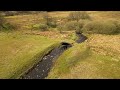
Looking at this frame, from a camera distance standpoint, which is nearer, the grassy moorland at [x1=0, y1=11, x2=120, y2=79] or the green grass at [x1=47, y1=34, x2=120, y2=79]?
the green grass at [x1=47, y1=34, x2=120, y2=79]

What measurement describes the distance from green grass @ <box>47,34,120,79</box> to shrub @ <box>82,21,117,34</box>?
8.58 meters

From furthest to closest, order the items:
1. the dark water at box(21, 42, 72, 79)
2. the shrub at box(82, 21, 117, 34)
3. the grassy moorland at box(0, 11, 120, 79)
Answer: the shrub at box(82, 21, 117, 34) < the grassy moorland at box(0, 11, 120, 79) < the dark water at box(21, 42, 72, 79)

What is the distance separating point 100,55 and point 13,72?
11.1 metres

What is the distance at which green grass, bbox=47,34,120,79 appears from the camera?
64.8 ft

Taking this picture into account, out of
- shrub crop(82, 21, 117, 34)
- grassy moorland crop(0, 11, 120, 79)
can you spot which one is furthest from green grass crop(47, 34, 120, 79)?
shrub crop(82, 21, 117, 34)

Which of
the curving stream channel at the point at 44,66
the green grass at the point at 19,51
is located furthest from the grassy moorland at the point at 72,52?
the curving stream channel at the point at 44,66

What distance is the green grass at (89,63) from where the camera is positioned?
19.8 meters

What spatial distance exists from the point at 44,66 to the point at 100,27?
Answer: 21.6 meters

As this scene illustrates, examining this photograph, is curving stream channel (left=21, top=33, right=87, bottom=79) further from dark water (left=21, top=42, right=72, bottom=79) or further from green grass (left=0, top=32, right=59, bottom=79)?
green grass (left=0, top=32, right=59, bottom=79)
